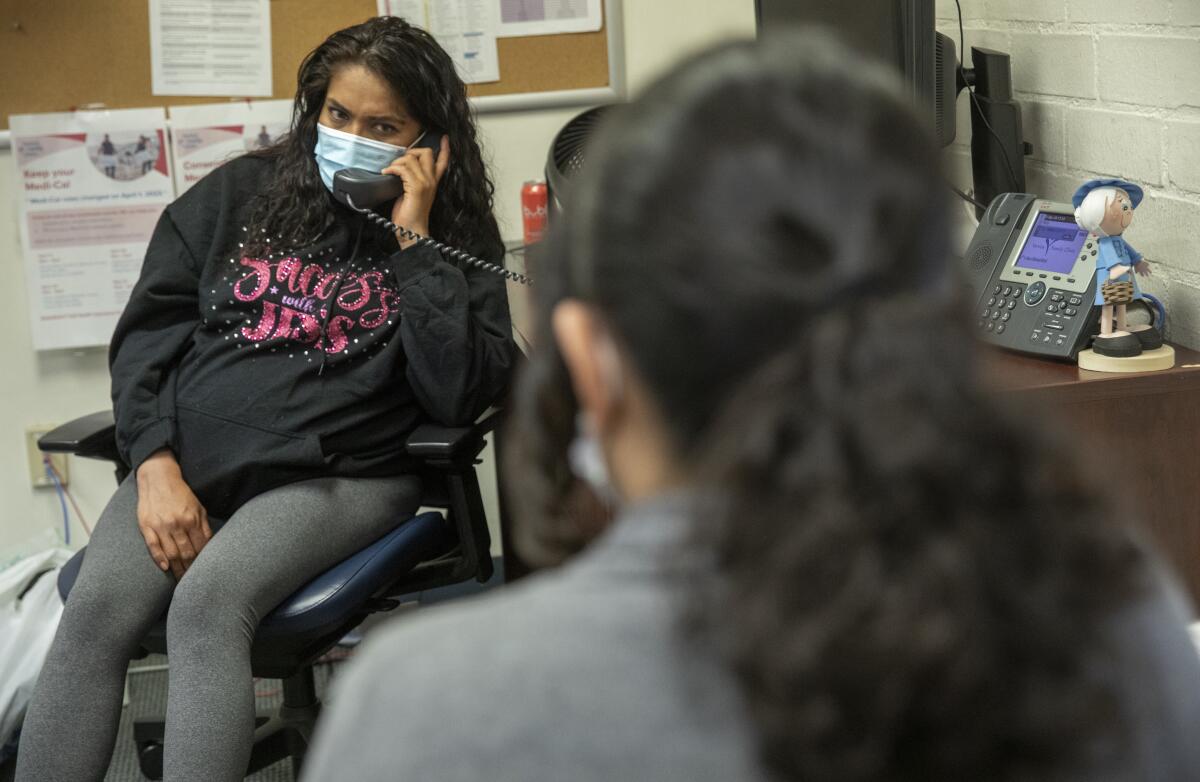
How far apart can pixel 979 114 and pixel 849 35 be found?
0.30 meters

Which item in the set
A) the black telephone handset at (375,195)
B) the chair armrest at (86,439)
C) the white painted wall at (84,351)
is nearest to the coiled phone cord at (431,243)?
the black telephone handset at (375,195)

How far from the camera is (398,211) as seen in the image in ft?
6.39

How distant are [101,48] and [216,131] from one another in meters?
0.25

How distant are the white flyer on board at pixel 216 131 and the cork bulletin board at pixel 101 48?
26mm

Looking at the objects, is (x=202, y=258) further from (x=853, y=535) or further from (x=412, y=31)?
(x=853, y=535)

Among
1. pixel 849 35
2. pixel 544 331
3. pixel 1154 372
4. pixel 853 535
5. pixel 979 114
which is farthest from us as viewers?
pixel 979 114

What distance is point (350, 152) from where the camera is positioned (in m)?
1.94

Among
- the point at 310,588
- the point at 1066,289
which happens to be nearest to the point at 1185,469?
the point at 1066,289

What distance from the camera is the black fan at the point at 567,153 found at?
7.09 ft

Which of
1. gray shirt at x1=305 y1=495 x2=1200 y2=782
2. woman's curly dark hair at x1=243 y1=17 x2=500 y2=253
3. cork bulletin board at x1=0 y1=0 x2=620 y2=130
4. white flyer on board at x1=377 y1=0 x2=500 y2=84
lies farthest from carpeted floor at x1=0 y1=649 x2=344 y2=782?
gray shirt at x1=305 y1=495 x2=1200 y2=782

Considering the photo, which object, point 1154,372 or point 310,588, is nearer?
point 1154,372

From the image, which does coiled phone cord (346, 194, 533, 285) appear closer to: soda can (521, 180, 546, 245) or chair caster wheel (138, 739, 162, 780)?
soda can (521, 180, 546, 245)

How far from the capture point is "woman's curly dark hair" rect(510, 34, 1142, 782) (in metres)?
0.51

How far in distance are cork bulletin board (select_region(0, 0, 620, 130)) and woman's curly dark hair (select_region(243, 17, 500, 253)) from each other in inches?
21.6
